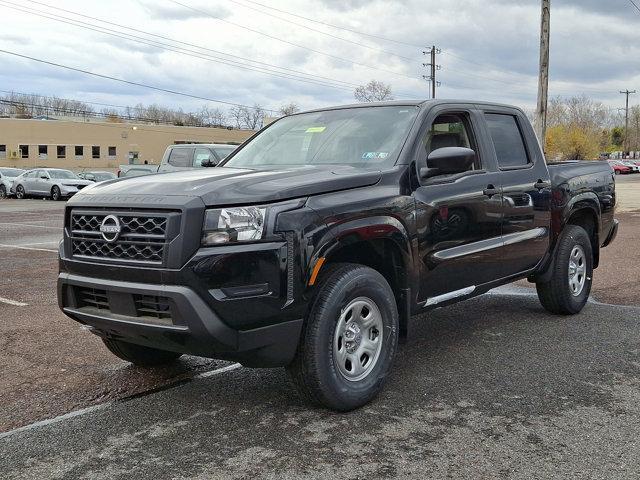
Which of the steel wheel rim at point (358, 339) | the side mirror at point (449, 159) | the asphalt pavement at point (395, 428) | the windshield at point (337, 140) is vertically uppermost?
the windshield at point (337, 140)

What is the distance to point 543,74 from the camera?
65.1 ft

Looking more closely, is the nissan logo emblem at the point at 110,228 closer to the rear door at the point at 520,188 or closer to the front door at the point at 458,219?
the front door at the point at 458,219

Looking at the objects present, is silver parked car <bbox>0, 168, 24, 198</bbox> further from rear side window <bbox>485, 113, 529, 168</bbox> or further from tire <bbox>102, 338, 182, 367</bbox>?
rear side window <bbox>485, 113, 529, 168</bbox>

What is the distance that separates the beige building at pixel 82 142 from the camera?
220ft

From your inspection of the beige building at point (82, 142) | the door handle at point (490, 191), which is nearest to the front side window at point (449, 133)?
the door handle at point (490, 191)

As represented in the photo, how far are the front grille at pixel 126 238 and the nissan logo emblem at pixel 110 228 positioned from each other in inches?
0.6

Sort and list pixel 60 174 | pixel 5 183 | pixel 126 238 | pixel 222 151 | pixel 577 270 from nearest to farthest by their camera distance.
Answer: pixel 126 238
pixel 577 270
pixel 222 151
pixel 60 174
pixel 5 183

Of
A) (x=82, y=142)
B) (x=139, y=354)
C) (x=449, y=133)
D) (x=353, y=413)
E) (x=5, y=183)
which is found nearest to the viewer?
(x=353, y=413)

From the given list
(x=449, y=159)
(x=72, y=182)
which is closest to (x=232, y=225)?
(x=449, y=159)

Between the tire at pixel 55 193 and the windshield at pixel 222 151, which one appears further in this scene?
the tire at pixel 55 193

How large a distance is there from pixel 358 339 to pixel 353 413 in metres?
0.45

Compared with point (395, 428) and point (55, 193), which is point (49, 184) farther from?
point (395, 428)

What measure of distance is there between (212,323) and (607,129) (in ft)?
492

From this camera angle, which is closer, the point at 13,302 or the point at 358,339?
the point at 358,339
